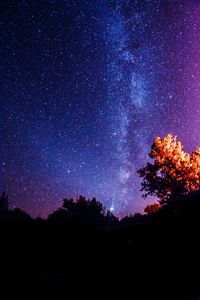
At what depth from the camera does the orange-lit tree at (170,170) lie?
100ft

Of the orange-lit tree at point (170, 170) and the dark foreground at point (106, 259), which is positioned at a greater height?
the orange-lit tree at point (170, 170)

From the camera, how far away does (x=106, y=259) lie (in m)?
8.65

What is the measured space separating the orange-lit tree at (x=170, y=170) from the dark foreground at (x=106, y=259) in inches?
834

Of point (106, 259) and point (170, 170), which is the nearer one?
point (106, 259)

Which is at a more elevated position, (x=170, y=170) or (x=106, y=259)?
(x=170, y=170)

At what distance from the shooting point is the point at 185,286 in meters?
7.25

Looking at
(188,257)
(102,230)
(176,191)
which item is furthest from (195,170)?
(188,257)

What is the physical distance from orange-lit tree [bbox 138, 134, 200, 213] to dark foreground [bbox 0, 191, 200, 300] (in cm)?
2118

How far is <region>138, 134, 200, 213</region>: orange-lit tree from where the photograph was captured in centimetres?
3048

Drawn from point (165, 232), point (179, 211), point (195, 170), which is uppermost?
point (195, 170)

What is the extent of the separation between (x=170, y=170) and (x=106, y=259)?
24419mm

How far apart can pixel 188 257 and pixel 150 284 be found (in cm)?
126

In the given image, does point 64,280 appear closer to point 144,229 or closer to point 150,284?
point 150,284

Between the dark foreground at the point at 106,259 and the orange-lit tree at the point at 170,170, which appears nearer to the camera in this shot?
the dark foreground at the point at 106,259
